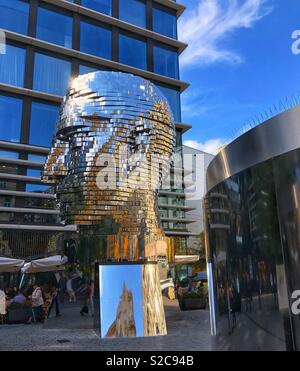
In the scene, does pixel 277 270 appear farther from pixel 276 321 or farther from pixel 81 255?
pixel 81 255

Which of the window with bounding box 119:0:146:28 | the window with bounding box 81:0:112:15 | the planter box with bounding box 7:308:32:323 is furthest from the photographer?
the window with bounding box 119:0:146:28

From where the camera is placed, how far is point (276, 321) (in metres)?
2.94

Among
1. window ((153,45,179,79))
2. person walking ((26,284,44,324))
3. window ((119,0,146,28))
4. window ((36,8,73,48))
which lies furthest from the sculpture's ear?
window ((119,0,146,28))

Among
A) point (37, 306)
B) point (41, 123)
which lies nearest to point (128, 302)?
point (37, 306)

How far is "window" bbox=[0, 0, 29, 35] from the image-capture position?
34812mm

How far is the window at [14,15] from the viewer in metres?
34.8

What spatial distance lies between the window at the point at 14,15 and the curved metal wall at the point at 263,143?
3625 cm

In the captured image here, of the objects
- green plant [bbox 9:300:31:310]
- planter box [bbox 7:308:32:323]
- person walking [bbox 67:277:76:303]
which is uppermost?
person walking [bbox 67:277:76:303]

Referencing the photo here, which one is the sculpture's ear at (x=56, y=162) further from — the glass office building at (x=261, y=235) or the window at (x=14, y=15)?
the window at (x=14, y=15)

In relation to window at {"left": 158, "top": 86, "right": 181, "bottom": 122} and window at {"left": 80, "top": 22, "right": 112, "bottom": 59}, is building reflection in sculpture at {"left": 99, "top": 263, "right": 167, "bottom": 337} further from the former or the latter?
window at {"left": 158, "top": 86, "right": 181, "bottom": 122}

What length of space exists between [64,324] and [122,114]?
263 inches

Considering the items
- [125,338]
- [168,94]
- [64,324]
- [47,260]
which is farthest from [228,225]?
[168,94]

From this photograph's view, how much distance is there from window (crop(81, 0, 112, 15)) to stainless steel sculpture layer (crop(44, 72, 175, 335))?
1252 inches

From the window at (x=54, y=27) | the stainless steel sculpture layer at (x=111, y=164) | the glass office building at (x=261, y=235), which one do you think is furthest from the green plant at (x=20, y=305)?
the window at (x=54, y=27)
